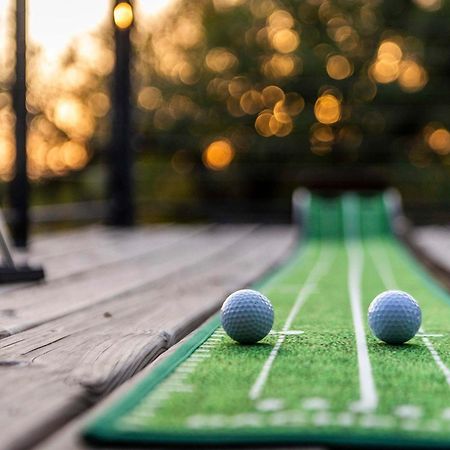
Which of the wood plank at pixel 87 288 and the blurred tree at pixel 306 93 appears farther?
the blurred tree at pixel 306 93

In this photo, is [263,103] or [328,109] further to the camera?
[263,103]

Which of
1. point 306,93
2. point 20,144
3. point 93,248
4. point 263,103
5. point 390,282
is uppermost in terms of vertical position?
point 306,93

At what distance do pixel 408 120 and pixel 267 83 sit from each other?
277 centimetres

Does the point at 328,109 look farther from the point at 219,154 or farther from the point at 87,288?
the point at 87,288

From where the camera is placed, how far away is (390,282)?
5293 millimetres

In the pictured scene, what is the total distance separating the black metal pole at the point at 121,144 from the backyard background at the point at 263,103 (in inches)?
155

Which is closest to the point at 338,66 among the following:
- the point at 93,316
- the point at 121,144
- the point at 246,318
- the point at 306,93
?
the point at 306,93

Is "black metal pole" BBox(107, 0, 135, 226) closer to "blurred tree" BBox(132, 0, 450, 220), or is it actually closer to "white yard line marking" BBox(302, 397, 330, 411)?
"blurred tree" BBox(132, 0, 450, 220)

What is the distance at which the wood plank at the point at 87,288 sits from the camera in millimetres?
3243

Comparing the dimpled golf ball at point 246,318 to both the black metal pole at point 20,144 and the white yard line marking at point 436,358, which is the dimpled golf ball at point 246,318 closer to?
the white yard line marking at point 436,358

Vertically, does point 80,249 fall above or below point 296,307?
below

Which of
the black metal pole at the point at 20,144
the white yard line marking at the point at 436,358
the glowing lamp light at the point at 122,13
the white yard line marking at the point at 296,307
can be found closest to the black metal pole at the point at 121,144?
the glowing lamp light at the point at 122,13

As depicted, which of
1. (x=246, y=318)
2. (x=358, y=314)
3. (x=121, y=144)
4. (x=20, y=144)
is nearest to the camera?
(x=246, y=318)

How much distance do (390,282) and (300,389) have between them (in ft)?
11.0
